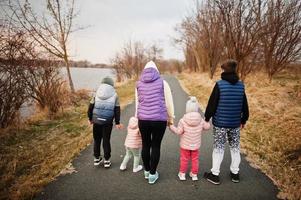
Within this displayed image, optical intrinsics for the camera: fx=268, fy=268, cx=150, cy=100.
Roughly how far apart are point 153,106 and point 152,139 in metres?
0.61

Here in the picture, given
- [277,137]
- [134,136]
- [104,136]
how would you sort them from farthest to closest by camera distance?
[277,137], [104,136], [134,136]

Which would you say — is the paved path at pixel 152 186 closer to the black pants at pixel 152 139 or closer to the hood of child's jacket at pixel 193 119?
the black pants at pixel 152 139

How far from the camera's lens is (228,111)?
4.59 m

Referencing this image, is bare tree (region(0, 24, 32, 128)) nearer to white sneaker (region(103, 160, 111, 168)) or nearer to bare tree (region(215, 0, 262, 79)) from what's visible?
white sneaker (region(103, 160, 111, 168))

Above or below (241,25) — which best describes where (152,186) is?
below

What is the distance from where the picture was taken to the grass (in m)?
4.64

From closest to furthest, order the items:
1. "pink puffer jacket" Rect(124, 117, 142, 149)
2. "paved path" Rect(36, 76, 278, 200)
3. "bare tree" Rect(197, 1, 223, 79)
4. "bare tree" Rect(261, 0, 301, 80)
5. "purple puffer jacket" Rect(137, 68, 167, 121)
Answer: "paved path" Rect(36, 76, 278, 200), "purple puffer jacket" Rect(137, 68, 167, 121), "pink puffer jacket" Rect(124, 117, 142, 149), "bare tree" Rect(261, 0, 301, 80), "bare tree" Rect(197, 1, 223, 79)

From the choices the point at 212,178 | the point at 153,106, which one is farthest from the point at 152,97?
the point at 212,178

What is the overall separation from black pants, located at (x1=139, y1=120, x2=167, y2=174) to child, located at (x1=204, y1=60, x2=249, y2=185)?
908 millimetres

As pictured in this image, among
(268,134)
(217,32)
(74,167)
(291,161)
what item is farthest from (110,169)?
(217,32)

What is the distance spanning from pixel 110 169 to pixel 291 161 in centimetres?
380

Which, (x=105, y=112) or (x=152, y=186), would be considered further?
(x=105, y=112)

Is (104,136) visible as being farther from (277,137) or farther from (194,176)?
(277,137)

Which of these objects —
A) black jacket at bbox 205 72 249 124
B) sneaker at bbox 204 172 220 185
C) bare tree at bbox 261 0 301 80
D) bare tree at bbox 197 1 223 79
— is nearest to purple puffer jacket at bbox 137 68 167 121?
black jacket at bbox 205 72 249 124
